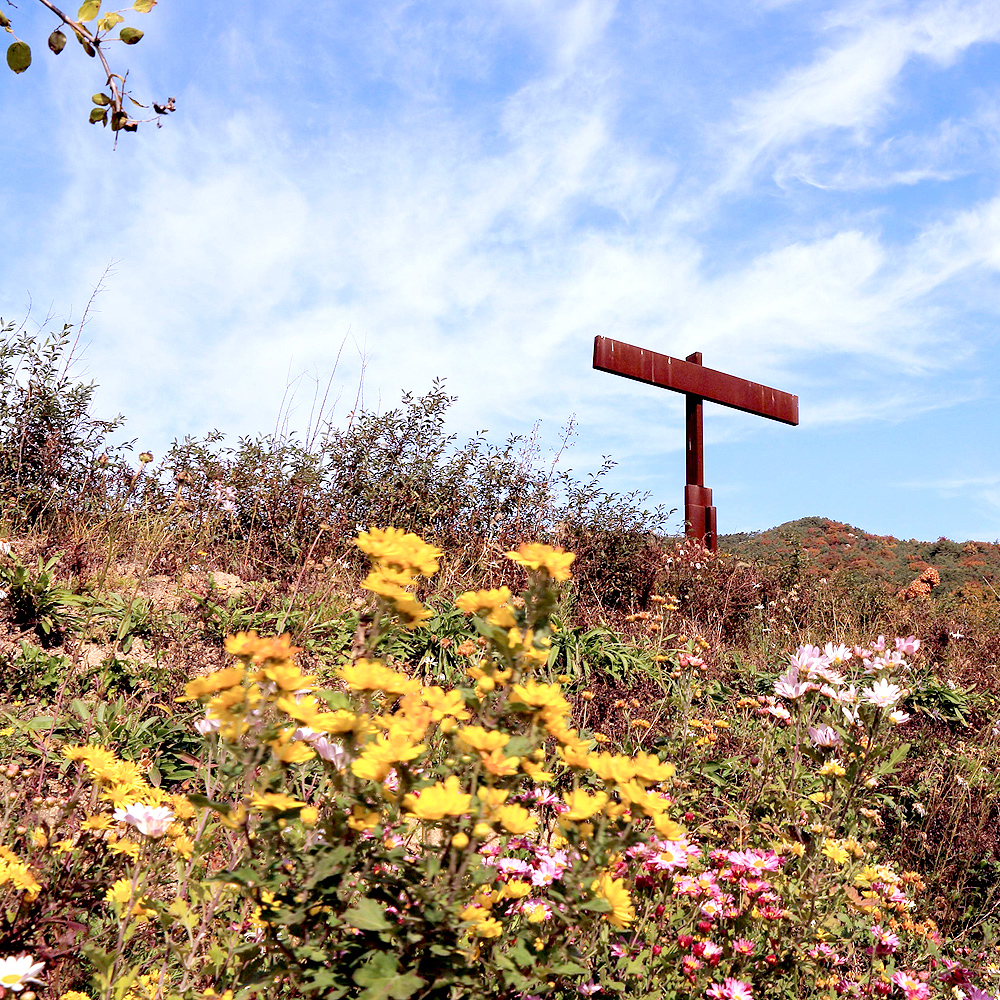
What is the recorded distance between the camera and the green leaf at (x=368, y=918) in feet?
3.64

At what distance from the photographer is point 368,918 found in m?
1.12

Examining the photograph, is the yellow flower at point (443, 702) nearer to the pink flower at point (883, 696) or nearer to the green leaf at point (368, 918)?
the green leaf at point (368, 918)

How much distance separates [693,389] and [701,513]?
1326 mm

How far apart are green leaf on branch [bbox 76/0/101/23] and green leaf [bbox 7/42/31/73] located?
133 mm

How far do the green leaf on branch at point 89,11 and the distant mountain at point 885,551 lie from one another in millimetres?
13302

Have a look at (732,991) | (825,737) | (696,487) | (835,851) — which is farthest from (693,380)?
(732,991)

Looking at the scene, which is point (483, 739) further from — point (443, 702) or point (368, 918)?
point (368, 918)

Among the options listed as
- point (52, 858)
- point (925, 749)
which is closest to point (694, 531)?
point (925, 749)

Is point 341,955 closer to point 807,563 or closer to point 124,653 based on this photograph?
point 124,653

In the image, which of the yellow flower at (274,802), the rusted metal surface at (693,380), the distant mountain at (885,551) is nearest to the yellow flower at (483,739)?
the yellow flower at (274,802)

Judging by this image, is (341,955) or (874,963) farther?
(874,963)

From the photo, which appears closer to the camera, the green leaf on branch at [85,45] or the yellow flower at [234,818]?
the yellow flower at [234,818]

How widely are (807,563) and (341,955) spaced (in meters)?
7.30

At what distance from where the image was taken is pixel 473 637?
3.90 m
